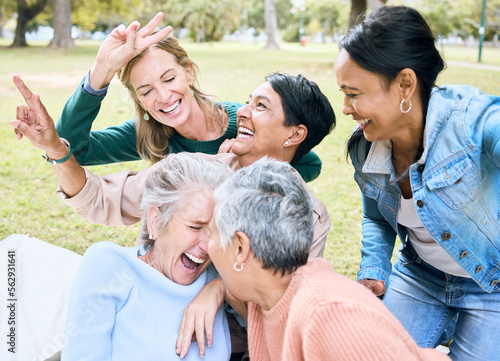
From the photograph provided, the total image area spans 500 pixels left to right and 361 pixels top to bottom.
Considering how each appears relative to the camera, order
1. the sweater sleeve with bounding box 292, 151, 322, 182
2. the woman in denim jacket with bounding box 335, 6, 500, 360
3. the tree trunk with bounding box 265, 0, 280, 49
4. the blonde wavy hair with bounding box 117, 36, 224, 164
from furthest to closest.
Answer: the tree trunk with bounding box 265, 0, 280, 49, the sweater sleeve with bounding box 292, 151, 322, 182, the blonde wavy hair with bounding box 117, 36, 224, 164, the woman in denim jacket with bounding box 335, 6, 500, 360

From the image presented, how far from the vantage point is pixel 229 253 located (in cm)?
171

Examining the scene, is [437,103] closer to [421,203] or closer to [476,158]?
[476,158]

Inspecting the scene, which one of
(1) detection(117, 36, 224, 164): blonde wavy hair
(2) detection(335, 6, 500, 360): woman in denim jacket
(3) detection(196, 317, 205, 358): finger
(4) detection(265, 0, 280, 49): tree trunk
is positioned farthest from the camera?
(4) detection(265, 0, 280, 49): tree trunk

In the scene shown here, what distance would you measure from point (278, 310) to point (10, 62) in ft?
66.3

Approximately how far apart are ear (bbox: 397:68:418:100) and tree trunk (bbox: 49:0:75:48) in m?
26.4

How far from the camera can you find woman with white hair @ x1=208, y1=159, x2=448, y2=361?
1.41 m

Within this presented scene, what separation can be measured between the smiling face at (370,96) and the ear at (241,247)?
916 millimetres

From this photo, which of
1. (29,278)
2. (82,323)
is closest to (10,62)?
(29,278)

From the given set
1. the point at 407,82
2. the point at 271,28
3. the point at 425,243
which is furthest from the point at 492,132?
the point at 271,28

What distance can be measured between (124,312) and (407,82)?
1.58 m

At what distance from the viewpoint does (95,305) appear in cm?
199

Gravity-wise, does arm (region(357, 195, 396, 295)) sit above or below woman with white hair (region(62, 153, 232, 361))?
below

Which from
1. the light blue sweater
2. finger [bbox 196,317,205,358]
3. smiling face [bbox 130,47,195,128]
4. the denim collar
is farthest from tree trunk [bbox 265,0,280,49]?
finger [bbox 196,317,205,358]

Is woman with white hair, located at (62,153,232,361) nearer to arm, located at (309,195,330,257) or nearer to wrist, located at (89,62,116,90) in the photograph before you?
arm, located at (309,195,330,257)
